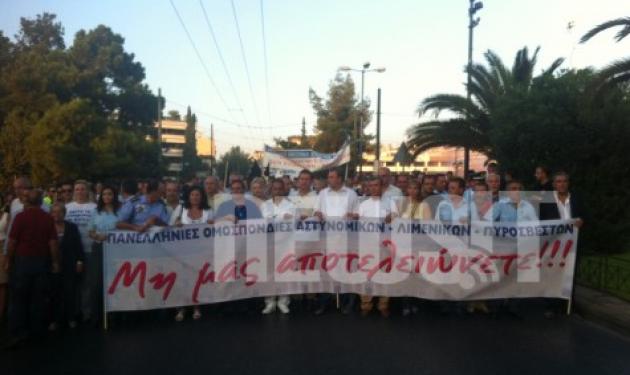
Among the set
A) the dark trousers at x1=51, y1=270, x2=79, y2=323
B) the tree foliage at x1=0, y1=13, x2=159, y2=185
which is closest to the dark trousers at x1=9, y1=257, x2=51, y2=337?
the dark trousers at x1=51, y1=270, x2=79, y2=323

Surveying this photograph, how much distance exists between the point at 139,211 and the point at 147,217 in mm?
127

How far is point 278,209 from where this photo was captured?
8750 mm

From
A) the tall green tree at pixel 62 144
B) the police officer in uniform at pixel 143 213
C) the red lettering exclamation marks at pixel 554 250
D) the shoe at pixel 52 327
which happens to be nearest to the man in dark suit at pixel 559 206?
the red lettering exclamation marks at pixel 554 250

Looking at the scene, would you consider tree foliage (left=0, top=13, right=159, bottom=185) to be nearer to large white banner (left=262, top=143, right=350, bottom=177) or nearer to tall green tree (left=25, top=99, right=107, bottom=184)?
tall green tree (left=25, top=99, right=107, bottom=184)

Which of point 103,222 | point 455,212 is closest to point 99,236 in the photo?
point 103,222

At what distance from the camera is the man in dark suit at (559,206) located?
8203mm

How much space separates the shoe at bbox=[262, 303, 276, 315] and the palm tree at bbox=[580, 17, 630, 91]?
7791mm

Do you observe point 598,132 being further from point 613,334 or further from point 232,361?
point 232,361

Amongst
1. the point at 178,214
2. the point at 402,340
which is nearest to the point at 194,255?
the point at 178,214

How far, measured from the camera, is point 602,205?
12961 mm

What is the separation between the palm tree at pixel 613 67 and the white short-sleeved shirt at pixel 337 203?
6.26 m

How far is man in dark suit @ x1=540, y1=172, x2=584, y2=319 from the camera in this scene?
8203 mm

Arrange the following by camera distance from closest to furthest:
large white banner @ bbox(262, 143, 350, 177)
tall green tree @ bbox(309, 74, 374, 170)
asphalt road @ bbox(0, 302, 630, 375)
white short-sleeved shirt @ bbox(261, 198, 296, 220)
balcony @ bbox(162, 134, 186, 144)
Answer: asphalt road @ bbox(0, 302, 630, 375) < white short-sleeved shirt @ bbox(261, 198, 296, 220) < large white banner @ bbox(262, 143, 350, 177) < tall green tree @ bbox(309, 74, 374, 170) < balcony @ bbox(162, 134, 186, 144)

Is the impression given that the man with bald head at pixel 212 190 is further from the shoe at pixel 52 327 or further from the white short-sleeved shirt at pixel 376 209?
the shoe at pixel 52 327
